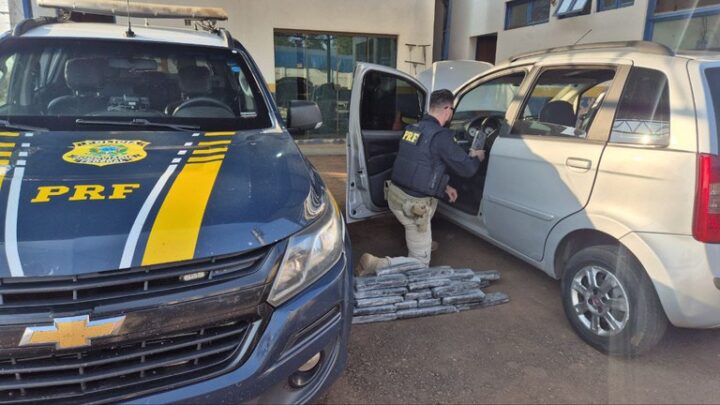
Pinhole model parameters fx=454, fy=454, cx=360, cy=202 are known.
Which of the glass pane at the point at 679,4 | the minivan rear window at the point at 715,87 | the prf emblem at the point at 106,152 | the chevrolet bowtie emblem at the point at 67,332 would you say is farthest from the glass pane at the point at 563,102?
the glass pane at the point at 679,4

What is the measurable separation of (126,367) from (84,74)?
2034 millimetres

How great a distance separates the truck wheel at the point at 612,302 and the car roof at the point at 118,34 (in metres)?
2.73

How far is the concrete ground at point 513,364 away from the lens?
2346 millimetres

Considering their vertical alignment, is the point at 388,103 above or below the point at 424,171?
above

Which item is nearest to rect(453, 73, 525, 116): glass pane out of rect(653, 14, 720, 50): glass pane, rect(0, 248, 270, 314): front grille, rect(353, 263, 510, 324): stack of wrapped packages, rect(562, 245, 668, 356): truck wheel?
rect(353, 263, 510, 324): stack of wrapped packages

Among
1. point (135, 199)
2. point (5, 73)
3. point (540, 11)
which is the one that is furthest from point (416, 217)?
point (540, 11)

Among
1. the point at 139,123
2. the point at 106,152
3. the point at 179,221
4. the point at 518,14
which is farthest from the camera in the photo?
the point at 518,14

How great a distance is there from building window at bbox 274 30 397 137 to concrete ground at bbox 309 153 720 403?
24.6ft

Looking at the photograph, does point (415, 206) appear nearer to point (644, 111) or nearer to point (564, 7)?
point (644, 111)

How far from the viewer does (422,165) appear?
11.6ft

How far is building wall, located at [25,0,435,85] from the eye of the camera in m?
9.20

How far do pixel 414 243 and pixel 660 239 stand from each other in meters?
1.84

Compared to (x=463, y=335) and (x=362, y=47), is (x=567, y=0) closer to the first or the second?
(x=362, y=47)

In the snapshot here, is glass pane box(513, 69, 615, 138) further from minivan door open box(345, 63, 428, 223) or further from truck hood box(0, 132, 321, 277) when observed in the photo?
truck hood box(0, 132, 321, 277)
